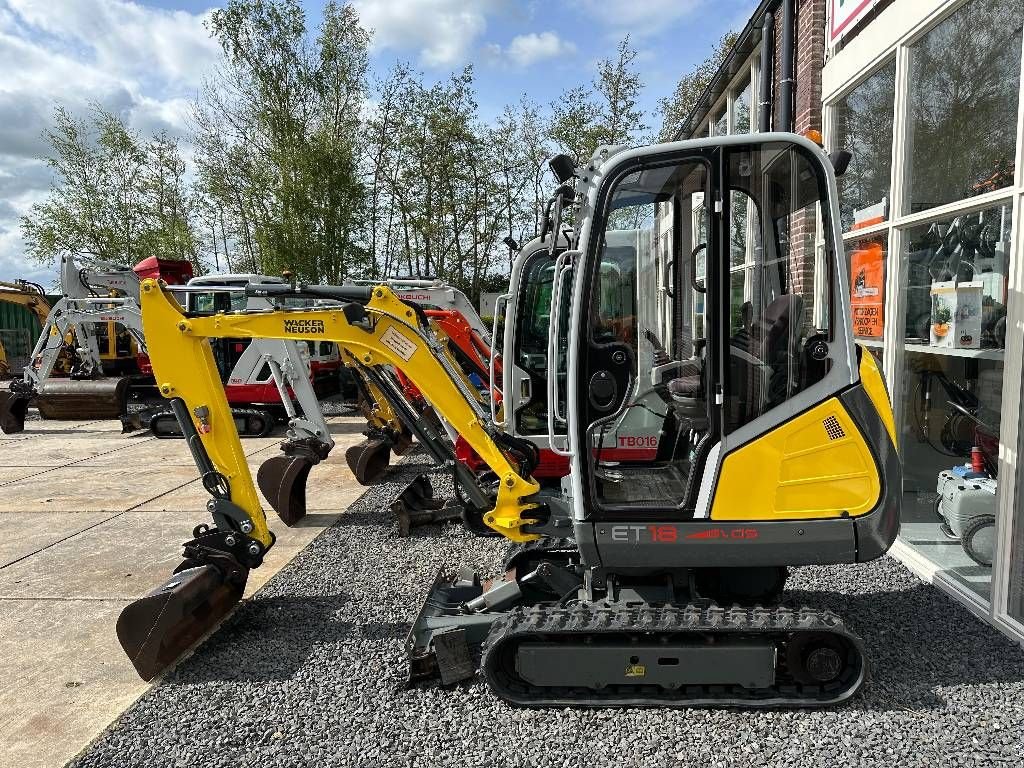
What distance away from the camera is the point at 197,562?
166 inches

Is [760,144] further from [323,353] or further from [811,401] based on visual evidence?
[323,353]

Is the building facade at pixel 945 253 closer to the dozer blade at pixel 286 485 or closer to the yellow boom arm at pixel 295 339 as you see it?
the yellow boom arm at pixel 295 339

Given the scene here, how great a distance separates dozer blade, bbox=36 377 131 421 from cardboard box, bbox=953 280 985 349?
12.8 m

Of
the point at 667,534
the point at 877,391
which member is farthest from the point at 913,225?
the point at 667,534

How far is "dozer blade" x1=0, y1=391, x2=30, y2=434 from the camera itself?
476 inches

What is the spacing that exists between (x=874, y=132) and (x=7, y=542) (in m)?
7.88

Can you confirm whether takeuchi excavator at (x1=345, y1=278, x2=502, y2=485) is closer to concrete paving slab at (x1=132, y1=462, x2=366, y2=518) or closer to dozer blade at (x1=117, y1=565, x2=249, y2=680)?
concrete paving slab at (x1=132, y1=462, x2=366, y2=518)

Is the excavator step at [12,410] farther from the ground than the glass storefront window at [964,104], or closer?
closer

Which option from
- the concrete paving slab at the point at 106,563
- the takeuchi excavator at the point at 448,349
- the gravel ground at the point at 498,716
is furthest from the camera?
the takeuchi excavator at the point at 448,349

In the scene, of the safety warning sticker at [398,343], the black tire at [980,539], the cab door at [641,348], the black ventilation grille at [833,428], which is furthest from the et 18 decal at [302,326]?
the black tire at [980,539]

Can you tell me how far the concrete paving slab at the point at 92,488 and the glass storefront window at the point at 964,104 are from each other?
761 centimetres

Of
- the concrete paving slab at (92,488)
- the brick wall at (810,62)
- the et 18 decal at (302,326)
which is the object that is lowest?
the concrete paving slab at (92,488)

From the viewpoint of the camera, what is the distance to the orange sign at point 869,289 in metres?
5.45

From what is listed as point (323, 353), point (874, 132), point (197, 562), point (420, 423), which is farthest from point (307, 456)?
point (323, 353)
